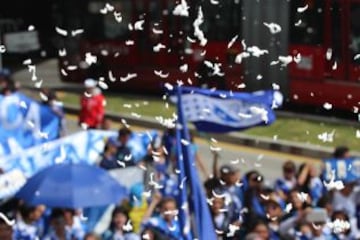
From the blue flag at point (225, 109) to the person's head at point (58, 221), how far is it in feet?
3.57

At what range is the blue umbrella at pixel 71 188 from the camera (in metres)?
5.62

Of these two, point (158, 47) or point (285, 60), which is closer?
point (158, 47)

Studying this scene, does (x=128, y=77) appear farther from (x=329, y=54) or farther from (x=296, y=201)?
(x=296, y=201)

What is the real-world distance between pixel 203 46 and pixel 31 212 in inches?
361

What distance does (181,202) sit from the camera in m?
5.87

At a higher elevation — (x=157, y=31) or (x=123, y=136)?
(x=123, y=136)

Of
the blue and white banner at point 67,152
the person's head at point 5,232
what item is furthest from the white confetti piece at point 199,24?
the person's head at point 5,232

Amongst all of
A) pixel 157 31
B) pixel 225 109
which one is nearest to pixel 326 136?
pixel 157 31

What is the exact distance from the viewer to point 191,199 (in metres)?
5.84

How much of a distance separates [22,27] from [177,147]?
625 inches

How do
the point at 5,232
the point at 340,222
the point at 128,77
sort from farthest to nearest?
the point at 128,77 → the point at 340,222 → the point at 5,232

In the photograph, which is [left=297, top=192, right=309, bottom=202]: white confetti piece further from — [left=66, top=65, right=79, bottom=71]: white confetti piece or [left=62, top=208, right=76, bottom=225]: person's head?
[left=66, top=65, right=79, bottom=71]: white confetti piece

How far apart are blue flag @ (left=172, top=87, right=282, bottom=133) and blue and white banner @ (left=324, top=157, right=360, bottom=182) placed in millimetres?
703

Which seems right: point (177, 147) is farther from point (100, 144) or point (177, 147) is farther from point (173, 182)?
point (100, 144)
